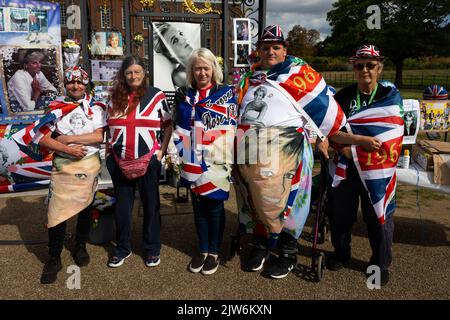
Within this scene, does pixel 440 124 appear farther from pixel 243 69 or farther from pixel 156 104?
pixel 156 104

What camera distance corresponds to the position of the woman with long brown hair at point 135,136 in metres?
3.09

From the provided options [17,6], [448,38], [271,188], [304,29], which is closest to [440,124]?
[271,188]

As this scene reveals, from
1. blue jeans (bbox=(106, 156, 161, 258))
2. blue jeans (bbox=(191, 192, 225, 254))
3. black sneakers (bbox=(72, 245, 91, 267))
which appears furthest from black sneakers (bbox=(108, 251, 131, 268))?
blue jeans (bbox=(191, 192, 225, 254))

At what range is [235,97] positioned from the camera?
122 inches

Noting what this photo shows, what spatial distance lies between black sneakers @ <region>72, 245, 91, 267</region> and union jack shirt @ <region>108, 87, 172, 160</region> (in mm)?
1017

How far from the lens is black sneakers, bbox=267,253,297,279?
3.21 metres

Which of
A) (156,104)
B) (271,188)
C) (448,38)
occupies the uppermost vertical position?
(448,38)

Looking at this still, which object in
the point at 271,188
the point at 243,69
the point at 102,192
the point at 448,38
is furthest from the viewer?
the point at 448,38

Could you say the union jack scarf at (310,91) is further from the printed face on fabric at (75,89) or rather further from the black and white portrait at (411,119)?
the black and white portrait at (411,119)

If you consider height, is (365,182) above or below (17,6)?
below

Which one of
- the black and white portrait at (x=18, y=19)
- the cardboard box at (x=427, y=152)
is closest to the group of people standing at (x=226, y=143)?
the cardboard box at (x=427, y=152)

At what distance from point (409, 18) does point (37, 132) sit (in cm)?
3140

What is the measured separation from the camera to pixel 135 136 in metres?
3.08

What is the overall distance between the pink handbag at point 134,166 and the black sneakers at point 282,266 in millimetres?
1335
